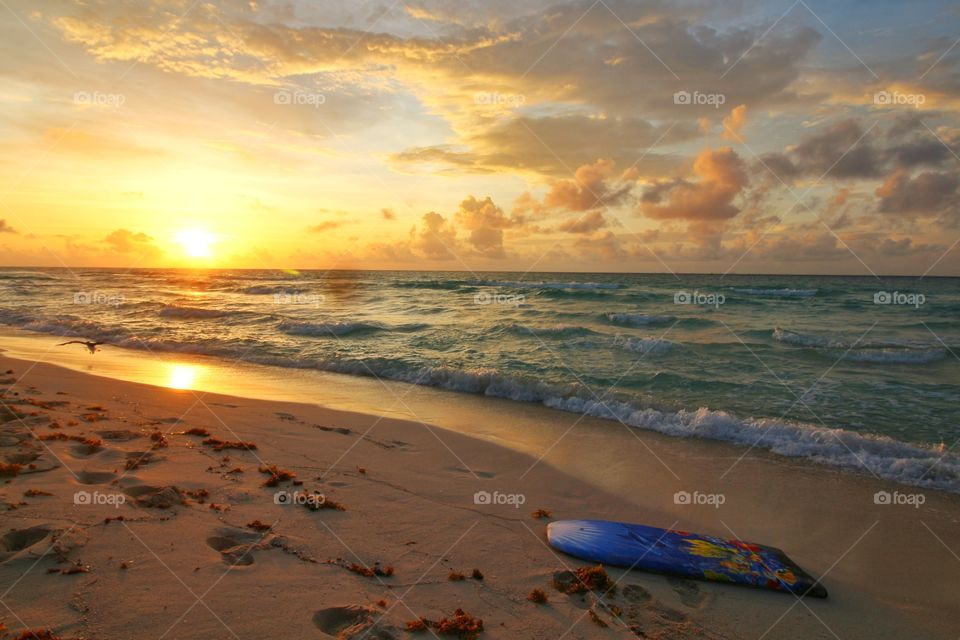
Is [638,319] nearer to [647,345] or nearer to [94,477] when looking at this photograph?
[647,345]

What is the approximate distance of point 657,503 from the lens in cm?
616

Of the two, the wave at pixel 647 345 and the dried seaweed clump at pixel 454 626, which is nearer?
the dried seaweed clump at pixel 454 626

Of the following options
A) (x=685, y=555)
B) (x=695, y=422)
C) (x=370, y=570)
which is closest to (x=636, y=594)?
(x=685, y=555)

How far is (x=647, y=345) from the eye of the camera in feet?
55.7

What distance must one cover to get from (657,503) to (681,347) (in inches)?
467

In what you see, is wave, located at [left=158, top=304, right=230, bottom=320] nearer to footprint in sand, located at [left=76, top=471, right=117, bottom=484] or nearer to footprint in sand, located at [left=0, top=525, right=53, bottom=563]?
footprint in sand, located at [left=76, top=471, right=117, bottom=484]

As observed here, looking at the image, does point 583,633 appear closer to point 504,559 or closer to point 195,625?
point 504,559

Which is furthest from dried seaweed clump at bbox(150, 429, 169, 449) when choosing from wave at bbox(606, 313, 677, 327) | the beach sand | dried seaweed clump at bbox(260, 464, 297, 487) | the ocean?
wave at bbox(606, 313, 677, 327)

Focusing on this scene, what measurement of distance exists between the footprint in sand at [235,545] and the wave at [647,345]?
44.9 feet

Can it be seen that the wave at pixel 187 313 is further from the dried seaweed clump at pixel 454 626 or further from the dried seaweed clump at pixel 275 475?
the dried seaweed clump at pixel 454 626

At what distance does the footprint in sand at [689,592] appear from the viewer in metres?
4.22

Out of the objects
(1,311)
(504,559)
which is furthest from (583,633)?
(1,311)

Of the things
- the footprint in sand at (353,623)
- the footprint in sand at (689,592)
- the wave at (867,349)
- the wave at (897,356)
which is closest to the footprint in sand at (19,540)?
the footprint in sand at (353,623)

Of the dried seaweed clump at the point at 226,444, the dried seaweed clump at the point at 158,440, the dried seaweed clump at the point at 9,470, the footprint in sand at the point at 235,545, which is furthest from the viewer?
the dried seaweed clump at the point at 226,444
